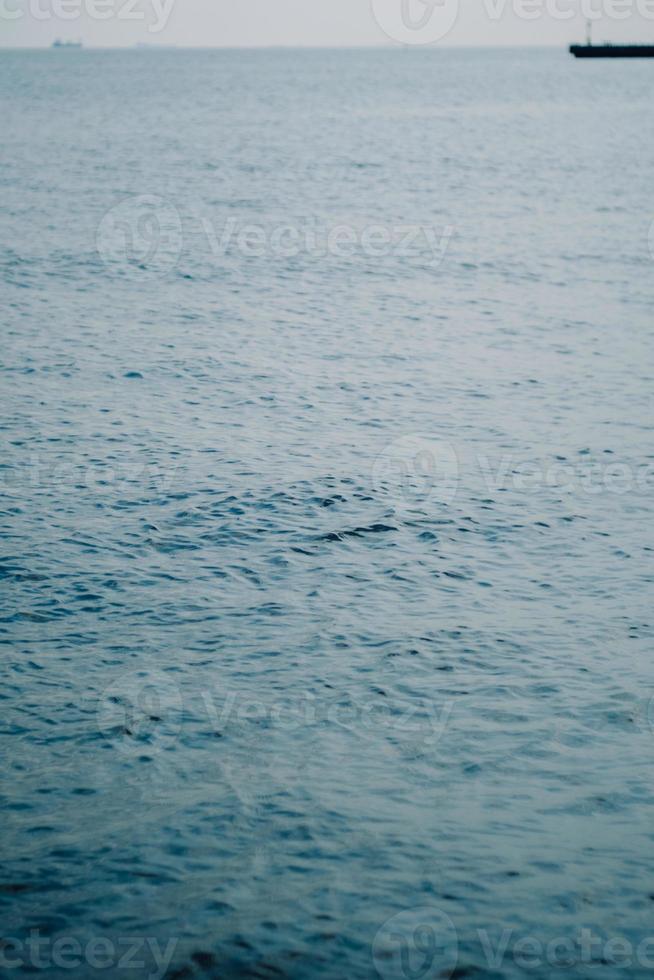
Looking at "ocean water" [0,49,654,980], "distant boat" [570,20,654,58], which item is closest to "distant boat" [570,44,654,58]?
"distant boat" [570,20,654,58]

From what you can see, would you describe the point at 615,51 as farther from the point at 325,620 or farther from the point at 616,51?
the point at 325,620

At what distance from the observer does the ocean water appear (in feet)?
38.6

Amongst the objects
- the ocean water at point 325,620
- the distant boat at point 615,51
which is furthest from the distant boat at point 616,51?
the ocean water at point 325,620

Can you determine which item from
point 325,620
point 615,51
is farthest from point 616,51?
point 325,620

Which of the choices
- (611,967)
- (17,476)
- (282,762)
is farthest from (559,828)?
(17,476)

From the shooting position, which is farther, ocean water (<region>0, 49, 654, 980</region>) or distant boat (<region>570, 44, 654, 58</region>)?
distant boat (<region>570, 44, 654, 58</region>)

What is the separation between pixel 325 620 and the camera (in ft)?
58.5

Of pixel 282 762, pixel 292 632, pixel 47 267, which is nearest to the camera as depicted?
pixel 282 762

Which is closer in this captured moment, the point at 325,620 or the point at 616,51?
the point at 325,620

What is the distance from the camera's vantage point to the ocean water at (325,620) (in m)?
11.8

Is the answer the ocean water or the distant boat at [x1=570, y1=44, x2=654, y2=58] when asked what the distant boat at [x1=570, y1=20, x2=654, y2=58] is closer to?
the distant boat at [x1=570, y1=44, x2=654, y2=58]

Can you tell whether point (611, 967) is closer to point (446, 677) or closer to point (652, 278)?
point (446, 677)

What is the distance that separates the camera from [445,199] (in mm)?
65562

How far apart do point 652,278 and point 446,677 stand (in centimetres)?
3141
